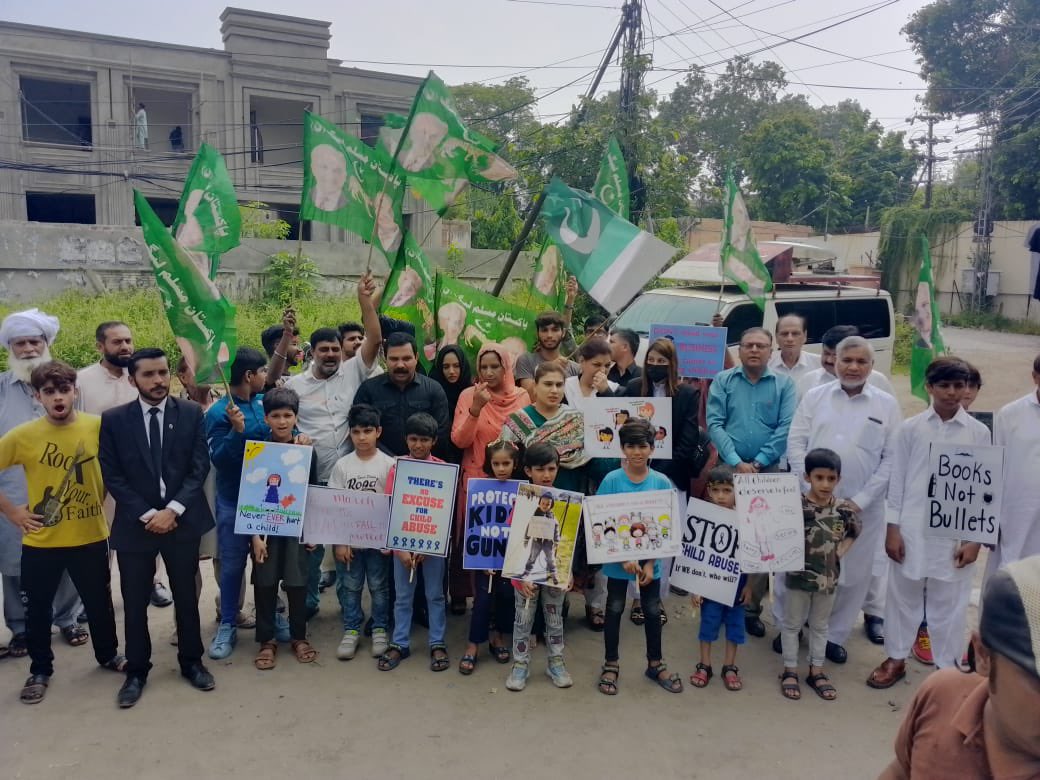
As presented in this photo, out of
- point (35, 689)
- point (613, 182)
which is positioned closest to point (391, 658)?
point (35, 689)

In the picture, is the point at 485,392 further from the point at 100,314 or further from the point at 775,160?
the point at 775,160

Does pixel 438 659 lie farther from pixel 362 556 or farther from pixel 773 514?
pixel 773 514

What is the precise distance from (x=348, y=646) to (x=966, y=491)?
3643 mm

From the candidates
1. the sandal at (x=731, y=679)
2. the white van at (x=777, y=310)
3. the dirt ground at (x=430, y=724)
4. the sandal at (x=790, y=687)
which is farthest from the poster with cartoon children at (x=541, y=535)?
the white van at (x=777, y=310)

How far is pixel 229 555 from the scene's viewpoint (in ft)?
16.6

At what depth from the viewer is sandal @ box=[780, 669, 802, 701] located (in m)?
4.70

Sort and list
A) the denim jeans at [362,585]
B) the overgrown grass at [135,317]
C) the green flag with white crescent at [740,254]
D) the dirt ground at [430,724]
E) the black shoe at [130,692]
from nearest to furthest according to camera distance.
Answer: the dirt ground at [430,724] < the black shoe at [130,692] < the denim jeans at [362,585] < the green flag with white crescent at [740,254] < the overgrown grass at [135,317]

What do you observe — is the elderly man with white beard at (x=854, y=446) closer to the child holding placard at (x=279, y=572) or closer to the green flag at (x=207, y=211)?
the child holding placard at (x=279, y=572)

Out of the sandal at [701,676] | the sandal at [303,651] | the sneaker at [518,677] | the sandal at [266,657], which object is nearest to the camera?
the sneaker at [518,677]

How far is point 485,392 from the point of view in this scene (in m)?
4.98

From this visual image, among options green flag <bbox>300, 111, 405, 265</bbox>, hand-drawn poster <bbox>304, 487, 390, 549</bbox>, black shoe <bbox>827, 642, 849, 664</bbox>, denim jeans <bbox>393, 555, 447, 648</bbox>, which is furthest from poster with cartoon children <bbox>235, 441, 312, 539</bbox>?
black shoe <bbox>827, 642, 849, 664</bbox>

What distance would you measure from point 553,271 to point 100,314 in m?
9.90

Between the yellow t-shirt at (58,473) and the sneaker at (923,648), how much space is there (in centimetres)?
493

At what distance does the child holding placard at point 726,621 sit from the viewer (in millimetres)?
4805
